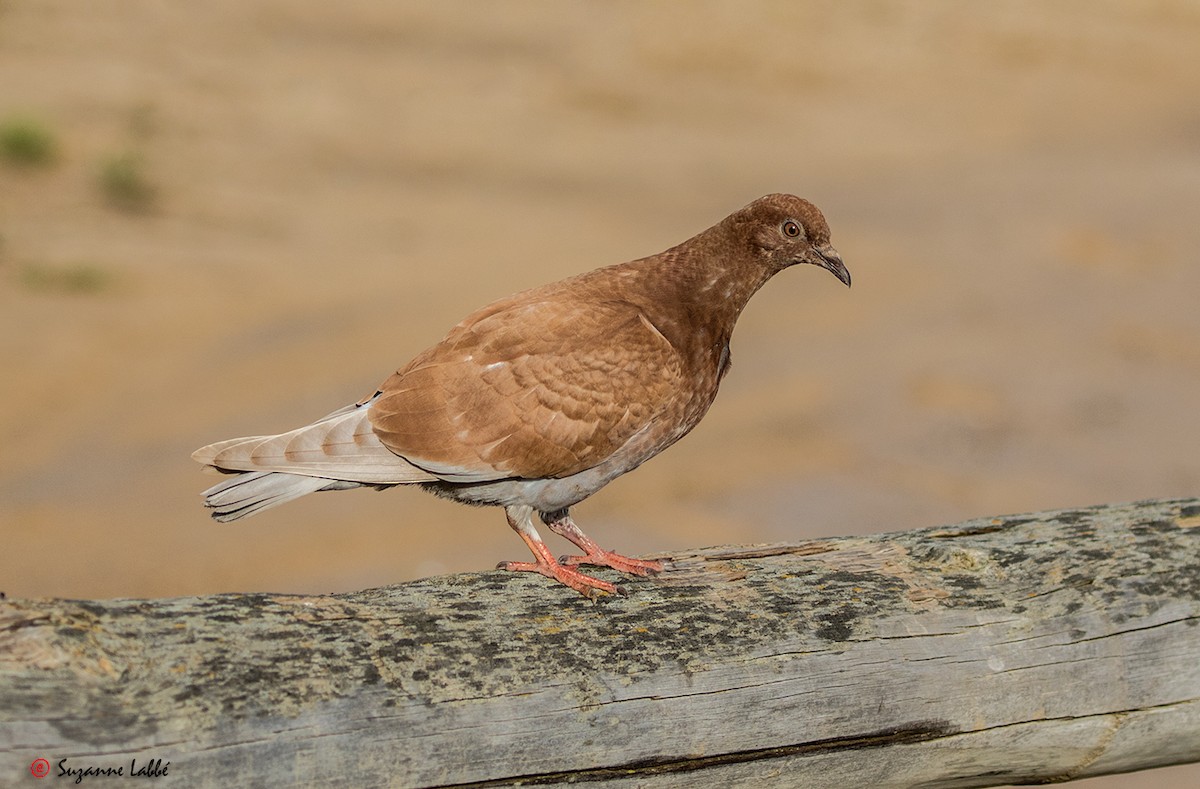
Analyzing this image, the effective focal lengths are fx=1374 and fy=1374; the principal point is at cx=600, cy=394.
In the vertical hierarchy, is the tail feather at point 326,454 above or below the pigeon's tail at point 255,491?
above

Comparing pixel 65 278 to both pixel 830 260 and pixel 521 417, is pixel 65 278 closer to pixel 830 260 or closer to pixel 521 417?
A: pixel 521 417

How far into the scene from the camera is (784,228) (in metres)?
4.74

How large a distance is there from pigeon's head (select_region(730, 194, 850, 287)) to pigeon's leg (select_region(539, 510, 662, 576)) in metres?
1.16

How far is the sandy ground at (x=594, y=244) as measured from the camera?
9414 millimetres

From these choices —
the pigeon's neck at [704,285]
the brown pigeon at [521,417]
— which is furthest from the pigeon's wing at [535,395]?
the pigeon's neck at [704,285]

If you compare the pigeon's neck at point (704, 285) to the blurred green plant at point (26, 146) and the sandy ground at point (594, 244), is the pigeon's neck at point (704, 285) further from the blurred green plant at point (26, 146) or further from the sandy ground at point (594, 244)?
the blurred green plant at point (26, 146)

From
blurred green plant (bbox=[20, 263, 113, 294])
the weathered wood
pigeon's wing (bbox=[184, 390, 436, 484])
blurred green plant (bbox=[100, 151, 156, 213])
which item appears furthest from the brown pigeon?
blurred green plant (bbox=[100, 151, 156, 213])

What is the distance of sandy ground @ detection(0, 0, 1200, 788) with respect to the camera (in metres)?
9.41

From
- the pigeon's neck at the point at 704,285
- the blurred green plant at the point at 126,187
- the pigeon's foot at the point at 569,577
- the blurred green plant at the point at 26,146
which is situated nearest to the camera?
the pigeon's foot at the point at 569,577

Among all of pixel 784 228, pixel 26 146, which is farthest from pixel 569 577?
pixel 26 146

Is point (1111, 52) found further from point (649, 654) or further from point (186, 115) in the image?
point (649, 654)

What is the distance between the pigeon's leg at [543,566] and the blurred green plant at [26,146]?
11.2 meters

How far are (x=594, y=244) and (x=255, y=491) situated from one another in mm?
8990

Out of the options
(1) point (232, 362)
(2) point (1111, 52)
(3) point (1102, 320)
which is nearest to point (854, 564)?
(1) point (232, 362)
